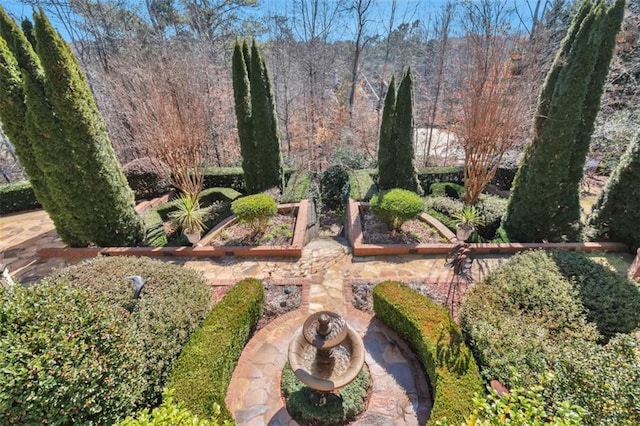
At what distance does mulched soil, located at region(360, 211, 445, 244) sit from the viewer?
21.9 ft

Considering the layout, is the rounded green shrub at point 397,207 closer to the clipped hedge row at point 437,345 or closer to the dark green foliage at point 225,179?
the clipped hedge row at point 437,345

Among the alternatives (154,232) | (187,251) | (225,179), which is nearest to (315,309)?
(187,251)

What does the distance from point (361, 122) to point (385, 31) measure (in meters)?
4.59

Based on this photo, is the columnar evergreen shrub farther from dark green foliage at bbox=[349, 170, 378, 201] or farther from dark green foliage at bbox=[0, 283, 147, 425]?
dark green foliage at bbox=[0, 283, 147, 425]

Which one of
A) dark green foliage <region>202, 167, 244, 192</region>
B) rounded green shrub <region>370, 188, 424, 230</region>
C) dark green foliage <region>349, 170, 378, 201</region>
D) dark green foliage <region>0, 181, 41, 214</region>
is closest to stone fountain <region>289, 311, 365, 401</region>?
Result: rounded green shrub <region>370, 188, 424, 230</region>

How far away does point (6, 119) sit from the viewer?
18.1 ft

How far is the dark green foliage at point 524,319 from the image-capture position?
3.09m

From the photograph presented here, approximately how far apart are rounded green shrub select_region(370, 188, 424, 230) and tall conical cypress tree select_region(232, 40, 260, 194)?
14.4 feet

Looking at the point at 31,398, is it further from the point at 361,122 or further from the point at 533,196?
the point at 361,122

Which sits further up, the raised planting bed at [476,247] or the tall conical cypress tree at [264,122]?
the tall conical cypress tree at [264,122]

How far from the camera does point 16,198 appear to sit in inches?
358

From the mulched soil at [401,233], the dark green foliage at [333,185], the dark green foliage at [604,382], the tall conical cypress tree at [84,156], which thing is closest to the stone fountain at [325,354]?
the dark green foliage at [604,382]

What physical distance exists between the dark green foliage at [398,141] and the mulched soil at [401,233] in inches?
73.6

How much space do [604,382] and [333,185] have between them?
908 centimetres
